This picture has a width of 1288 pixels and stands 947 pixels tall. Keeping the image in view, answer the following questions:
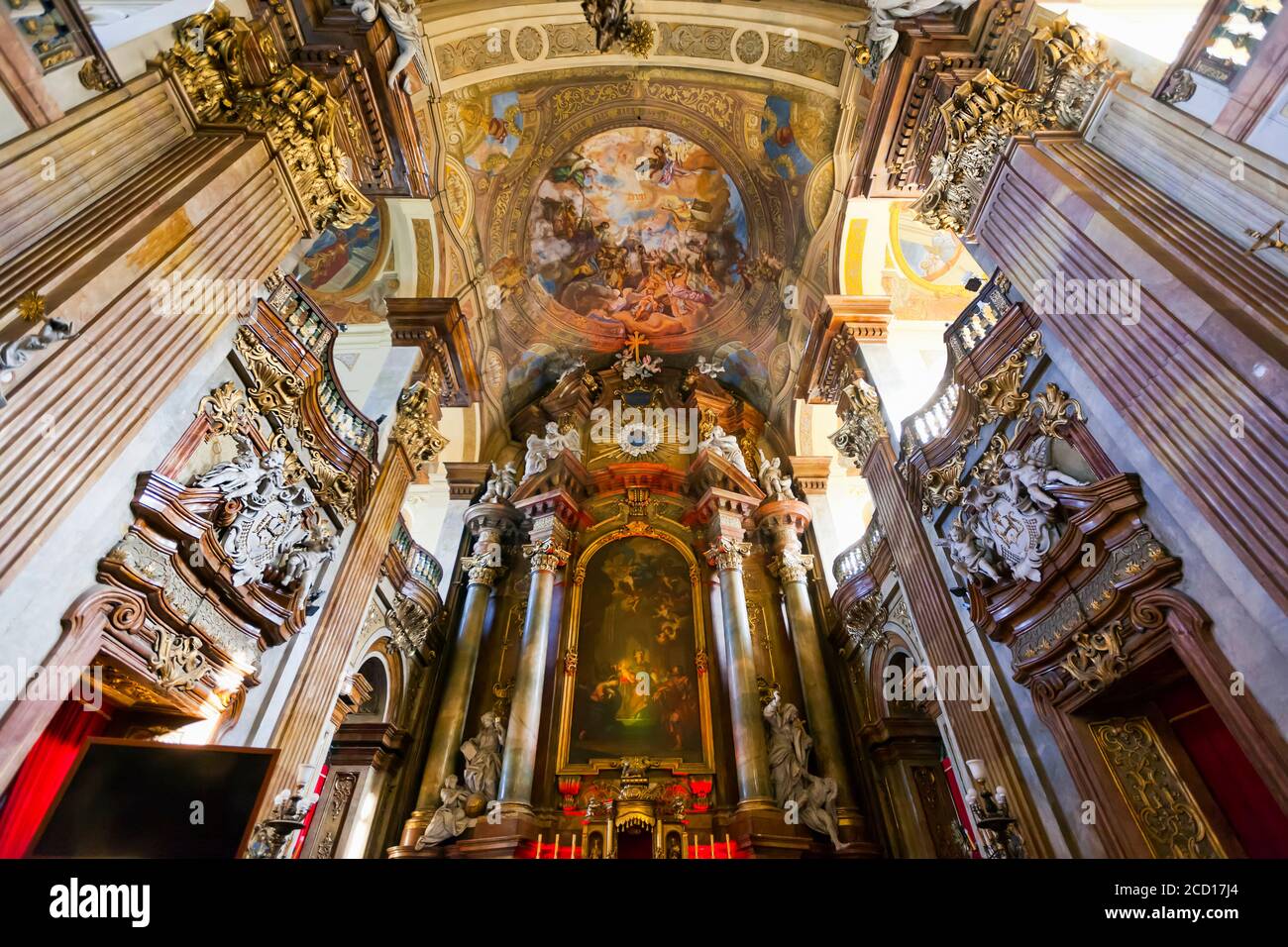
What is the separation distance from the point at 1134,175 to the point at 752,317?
35.2ft

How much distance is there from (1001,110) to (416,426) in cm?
895

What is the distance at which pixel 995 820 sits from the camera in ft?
18.8

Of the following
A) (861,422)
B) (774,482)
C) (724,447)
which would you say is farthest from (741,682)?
(724,447)

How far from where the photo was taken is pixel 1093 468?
18.2 ft

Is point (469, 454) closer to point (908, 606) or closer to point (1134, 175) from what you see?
point (908, 606)

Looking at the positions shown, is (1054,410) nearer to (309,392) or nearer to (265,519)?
(265,519)

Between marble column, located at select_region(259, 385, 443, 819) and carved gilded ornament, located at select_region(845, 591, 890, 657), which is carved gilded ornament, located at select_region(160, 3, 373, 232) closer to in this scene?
→ marble column, located at select_region(259, 385, 443, 819)

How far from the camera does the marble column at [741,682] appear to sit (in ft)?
34.2

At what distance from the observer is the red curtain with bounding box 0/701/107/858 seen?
424cm

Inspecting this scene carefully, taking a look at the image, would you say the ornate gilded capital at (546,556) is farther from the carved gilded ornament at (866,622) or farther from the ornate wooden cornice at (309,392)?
the carved gilded ornament at (866,622)

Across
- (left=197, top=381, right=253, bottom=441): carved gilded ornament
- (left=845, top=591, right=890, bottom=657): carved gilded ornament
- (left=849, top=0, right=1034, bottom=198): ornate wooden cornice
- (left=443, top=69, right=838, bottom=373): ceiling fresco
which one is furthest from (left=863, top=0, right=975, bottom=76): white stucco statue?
(left=197, top=381, right=253, bottom=441): carved gilded ornament

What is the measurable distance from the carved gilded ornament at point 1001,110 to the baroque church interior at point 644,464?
49 millimetres

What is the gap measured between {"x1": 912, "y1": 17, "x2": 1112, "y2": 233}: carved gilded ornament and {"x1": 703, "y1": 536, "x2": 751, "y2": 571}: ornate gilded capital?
25.9 ft
